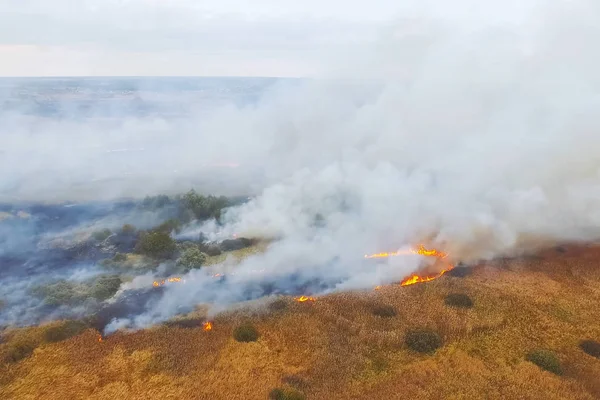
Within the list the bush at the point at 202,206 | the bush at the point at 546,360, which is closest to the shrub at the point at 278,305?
the bush at the point at 546,360

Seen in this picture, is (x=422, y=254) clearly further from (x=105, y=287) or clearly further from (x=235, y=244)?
(x=105, y=287)

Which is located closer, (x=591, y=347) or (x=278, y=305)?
(x=591, y=347)

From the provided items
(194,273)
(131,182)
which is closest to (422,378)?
(194,273)

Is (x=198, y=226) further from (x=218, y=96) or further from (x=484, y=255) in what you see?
(x=218, y=96)

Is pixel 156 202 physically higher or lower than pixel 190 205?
lower

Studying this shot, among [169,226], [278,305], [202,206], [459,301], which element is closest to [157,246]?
[169,226]

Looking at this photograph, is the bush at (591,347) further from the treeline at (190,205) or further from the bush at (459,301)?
the treeline at (190,205)

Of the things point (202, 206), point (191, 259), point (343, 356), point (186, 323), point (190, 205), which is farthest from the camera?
point (190, 205)
